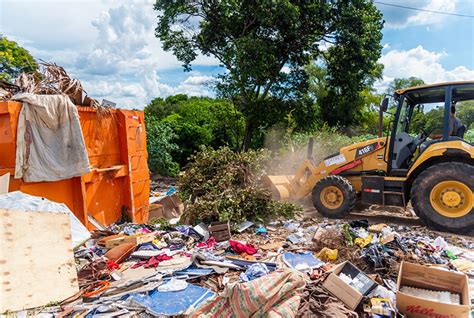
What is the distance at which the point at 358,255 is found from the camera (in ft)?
13.8

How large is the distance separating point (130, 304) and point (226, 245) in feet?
6.24

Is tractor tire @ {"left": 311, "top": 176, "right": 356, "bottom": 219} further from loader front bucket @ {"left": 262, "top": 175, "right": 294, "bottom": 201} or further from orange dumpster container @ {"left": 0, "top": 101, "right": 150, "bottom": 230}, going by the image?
orange dumpster container @ {"left": 0, "top": 101, "right": 150, "bottom": 230}

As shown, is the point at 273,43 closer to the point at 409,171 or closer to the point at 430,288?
the point at 409,171

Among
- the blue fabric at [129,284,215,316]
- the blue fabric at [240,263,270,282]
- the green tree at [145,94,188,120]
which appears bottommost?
the blue fabric at [129,284,215,316]

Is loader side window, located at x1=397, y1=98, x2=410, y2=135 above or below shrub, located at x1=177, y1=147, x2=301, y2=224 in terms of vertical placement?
above

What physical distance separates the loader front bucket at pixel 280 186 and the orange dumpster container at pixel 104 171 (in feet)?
8.06

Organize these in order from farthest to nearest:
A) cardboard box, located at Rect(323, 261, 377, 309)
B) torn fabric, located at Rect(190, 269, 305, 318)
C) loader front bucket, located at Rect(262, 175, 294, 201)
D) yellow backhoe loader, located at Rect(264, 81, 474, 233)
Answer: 1. loader front bucket, located at Rect(262, 175, 294, 201)
2. yellow backhoe loader, located at Rect(264, 81, 474, 233)
3. cardboard box, located at Rect(323, 261, 377, 309)
4. torn fabric, located at Rect(190, 269, 305, 318)

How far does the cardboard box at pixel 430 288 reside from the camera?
110 inches

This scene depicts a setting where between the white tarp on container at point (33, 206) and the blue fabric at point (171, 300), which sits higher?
the white tarp on container at point (33, 206)

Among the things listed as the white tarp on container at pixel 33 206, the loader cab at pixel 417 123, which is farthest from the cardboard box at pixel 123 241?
the loader cab at pixel 417 123

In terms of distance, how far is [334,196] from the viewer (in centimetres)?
650

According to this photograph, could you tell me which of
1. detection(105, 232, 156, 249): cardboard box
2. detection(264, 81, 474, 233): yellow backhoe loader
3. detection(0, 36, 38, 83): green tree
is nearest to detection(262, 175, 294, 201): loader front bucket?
detection(264, 81, 474, 233): yellow backhoe loader

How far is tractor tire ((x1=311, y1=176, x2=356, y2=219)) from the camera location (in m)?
6.32

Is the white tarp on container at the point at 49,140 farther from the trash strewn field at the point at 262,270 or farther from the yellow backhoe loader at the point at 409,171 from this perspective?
the yellow backhoe loader at the point at 409,171
